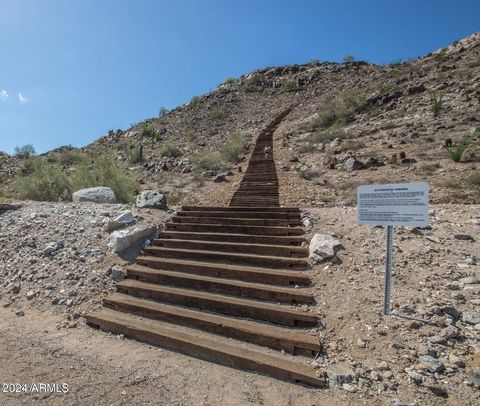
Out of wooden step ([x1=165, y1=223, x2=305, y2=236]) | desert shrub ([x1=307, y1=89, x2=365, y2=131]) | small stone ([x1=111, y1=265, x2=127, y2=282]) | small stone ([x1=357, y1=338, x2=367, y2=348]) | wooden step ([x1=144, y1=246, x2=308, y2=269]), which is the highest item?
desert shrub ([x1=307, y1=89, x2=365, y2=131])

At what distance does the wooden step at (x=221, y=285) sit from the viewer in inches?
179

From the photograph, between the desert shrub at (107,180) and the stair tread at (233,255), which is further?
the desert shrub at (107,180)

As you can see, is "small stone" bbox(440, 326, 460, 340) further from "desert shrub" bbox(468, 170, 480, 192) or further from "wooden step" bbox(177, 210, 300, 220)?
"desert shrub" bbox(468, 170, 480, 192)

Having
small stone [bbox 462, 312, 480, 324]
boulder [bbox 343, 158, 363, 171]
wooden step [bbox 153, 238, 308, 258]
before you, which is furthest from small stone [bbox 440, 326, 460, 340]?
boulder [bbox 343, 158, 363, 171]

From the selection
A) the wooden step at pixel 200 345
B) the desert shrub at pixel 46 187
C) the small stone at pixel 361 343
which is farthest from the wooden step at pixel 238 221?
the desert shrub at pixel 46 187

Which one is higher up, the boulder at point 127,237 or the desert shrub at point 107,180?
the desert shrub at point 107,180

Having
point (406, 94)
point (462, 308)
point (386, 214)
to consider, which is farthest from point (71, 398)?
point (406, 94)

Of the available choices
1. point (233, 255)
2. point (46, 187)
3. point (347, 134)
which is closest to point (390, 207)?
point (233, 255)

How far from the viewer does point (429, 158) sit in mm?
9883

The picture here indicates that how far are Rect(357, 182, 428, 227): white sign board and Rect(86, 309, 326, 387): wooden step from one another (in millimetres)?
1899

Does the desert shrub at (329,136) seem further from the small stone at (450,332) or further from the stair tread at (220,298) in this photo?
the small stone at (450,332)

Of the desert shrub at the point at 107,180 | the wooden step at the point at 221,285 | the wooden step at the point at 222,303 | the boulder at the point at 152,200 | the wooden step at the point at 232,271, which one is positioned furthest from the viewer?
the desert shrub at the point at 107,180

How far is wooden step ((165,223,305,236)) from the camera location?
6.21 meters

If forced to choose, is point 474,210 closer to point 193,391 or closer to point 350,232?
point 350,232
